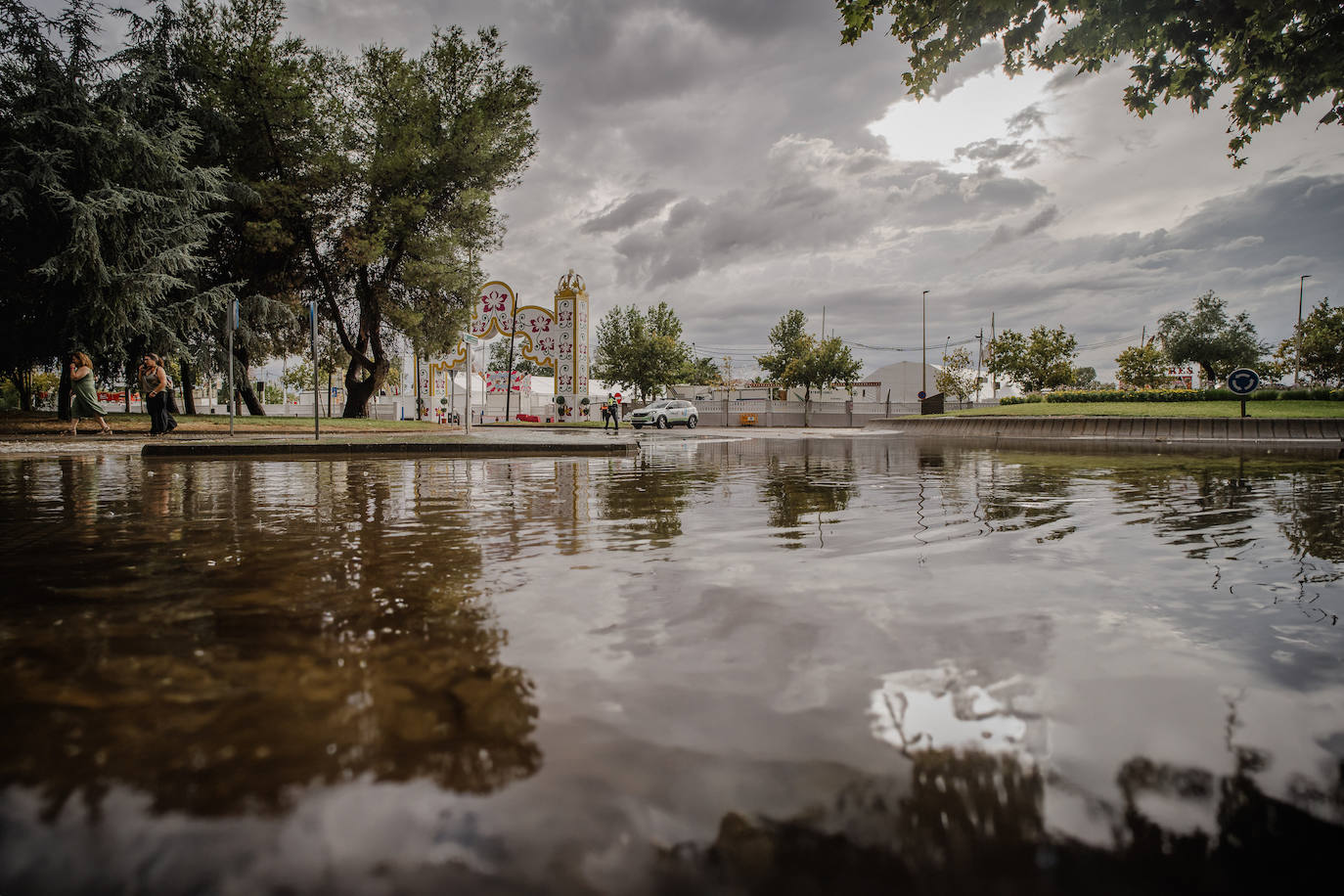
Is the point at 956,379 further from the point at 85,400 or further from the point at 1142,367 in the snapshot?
the point at 85,400

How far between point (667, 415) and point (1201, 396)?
2471cm

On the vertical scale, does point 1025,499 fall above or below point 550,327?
below

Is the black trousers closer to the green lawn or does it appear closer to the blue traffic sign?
the blue traffic sign

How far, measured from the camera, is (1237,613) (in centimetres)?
298

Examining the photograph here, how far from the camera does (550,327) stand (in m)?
37.4

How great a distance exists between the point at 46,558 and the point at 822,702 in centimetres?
441

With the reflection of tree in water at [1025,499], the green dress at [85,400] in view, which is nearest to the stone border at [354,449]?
the green dress at [85,400]

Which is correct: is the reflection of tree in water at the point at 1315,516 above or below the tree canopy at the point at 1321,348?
below

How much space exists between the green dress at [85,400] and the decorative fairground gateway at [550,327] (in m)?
18.8

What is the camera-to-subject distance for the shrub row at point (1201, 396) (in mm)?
24031

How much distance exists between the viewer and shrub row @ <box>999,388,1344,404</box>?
24.0 metres

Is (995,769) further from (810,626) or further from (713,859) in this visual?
(810,626)

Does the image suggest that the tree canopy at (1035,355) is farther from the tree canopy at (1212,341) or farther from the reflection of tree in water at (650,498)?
the reflection of tree in water at (650,498)

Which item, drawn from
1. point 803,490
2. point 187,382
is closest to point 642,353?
point 187,382
